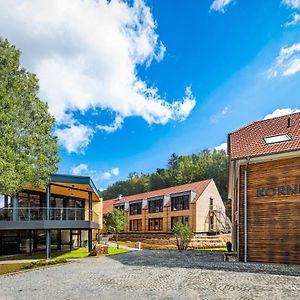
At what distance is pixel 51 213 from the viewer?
826 inches

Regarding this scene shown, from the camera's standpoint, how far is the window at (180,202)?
42.9 metres

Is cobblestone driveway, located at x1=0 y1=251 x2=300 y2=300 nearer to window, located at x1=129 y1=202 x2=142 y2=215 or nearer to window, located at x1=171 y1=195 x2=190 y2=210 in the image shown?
window, located at x1=171 y1=195 x2=190 y2=210

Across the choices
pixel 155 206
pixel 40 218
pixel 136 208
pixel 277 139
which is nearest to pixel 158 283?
pixel 277 139

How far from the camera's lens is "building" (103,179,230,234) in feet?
138

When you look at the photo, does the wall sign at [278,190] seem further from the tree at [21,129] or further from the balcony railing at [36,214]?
the balcony railing at [36,214]

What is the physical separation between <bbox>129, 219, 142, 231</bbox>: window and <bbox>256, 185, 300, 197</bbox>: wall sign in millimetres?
35576

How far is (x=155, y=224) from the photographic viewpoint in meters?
47.3

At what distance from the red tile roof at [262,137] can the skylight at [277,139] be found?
0.57 ft

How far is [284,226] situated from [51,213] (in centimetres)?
1343

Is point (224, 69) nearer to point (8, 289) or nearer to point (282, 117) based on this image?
point (282, 117)

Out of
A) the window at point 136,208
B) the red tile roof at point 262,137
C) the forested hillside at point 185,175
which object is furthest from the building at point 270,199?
the forested hillside at point 185,175

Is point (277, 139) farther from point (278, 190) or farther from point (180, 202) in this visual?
point (180, 202)

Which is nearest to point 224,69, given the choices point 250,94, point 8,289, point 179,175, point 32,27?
point 250,94

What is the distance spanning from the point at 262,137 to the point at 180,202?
26.7 m
